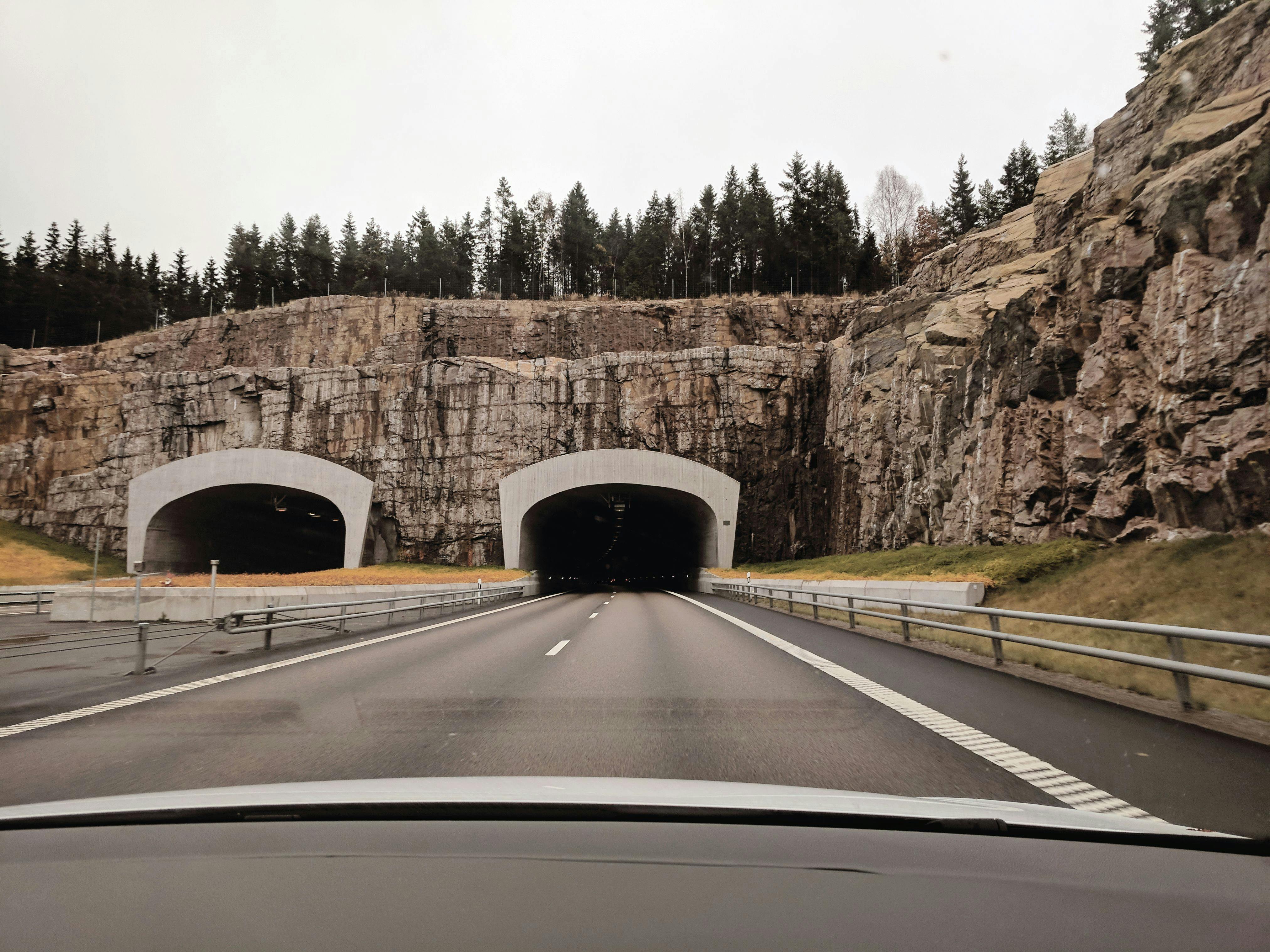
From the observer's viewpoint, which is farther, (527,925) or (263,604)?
(263,604)

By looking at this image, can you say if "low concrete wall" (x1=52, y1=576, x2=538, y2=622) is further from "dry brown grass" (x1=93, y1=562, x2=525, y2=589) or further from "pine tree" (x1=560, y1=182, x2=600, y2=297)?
"pine tree" (x1=560, y1=182, x2=600, y2=297)

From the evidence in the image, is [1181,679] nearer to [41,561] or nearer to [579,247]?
[41,561]

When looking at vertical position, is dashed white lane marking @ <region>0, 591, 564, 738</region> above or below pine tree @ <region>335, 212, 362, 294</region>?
below

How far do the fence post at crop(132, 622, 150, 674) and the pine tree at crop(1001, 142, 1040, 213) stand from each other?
250ft

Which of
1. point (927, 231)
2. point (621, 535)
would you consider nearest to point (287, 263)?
point (621, 535)

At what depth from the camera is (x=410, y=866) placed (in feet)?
7.61

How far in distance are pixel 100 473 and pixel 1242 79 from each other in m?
69.0

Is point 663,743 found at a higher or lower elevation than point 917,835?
lower

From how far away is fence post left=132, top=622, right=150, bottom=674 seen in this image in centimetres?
896

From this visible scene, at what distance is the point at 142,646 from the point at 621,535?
2493 inches

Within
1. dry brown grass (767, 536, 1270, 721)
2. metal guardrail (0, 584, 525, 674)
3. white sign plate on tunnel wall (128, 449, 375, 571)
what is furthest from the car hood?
white sign plate on tunnel wall (128, 449, 375, 571)

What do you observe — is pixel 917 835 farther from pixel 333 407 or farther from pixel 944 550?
pixel 333 407

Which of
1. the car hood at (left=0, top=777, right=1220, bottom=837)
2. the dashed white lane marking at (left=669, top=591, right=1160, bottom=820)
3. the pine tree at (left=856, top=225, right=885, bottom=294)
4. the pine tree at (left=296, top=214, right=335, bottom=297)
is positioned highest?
the pine tree at (left=296, top=214, right=335, bottom=297)

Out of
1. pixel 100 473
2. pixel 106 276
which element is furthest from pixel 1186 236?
pixel 106 276
